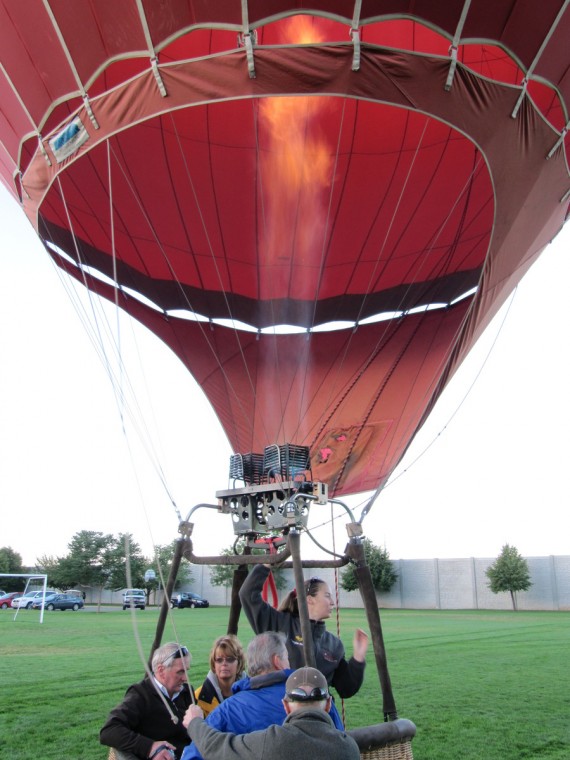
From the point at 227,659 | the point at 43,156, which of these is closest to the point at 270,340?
the point at 43,156

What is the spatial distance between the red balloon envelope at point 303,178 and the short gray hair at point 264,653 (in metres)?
2.48

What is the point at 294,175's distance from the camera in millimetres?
6027

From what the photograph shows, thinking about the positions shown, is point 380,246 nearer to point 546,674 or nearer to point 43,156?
point 43,156

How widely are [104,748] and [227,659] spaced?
83.4 inches

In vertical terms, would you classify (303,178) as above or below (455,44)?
above

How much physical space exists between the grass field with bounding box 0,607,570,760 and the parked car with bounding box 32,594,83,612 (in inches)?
635

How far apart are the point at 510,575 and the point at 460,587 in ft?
12.7

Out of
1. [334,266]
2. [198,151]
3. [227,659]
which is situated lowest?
[227,659]

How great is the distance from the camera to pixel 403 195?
261 inches

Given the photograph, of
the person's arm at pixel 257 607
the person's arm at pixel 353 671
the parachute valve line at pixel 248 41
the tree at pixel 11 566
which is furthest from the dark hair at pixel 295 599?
the tree at pixel 11 566

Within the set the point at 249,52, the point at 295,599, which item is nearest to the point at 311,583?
the point at 295,599

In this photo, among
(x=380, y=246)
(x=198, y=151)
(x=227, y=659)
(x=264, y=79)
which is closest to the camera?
(x=227, y=659)

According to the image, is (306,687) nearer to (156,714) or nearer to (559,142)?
(156,714)

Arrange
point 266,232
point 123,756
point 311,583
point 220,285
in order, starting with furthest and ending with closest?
point 220,285
point 266,232
point 311,583
point 123,756
